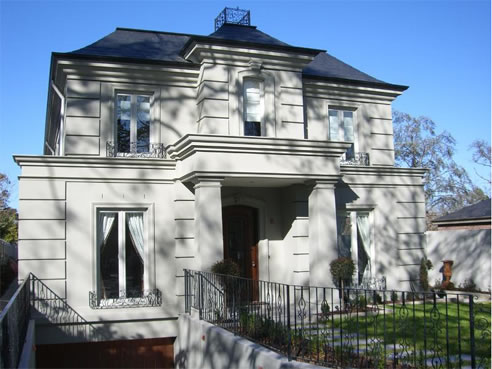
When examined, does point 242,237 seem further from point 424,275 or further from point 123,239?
point 424,275

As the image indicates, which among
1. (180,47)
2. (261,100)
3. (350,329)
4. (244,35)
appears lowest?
(350,329)

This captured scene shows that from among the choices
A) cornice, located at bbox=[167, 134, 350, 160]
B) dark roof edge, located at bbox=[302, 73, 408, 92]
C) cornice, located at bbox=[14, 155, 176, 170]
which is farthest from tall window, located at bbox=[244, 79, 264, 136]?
cornice, located at bbox=[14, 155, 176, 170]

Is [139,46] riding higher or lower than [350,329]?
higher

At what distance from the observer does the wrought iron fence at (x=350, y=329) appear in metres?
6.39

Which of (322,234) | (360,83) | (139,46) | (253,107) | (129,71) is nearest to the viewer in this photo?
(322,234)

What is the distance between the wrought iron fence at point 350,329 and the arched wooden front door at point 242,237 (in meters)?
0.60

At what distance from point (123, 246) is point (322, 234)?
4713 mm

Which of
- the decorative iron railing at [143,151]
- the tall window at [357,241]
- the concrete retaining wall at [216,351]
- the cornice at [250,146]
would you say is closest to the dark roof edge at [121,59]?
the decorative iron railing at [143,151]

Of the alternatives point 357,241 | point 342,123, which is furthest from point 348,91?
point 357,241

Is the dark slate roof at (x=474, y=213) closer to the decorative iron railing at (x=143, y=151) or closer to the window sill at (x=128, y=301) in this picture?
the decorative iron railing at (x=143, y=151)

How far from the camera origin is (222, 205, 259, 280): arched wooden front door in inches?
549

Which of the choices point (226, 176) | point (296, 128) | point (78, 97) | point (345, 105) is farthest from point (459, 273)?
point (78, 97)

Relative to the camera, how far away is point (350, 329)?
737cm

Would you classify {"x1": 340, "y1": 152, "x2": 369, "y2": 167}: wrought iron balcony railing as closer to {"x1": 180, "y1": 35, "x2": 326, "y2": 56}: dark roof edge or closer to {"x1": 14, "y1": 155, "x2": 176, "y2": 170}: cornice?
{"x1": 180, "y1": 35, "x2": 326, "y2": 56}: dark roof edge
